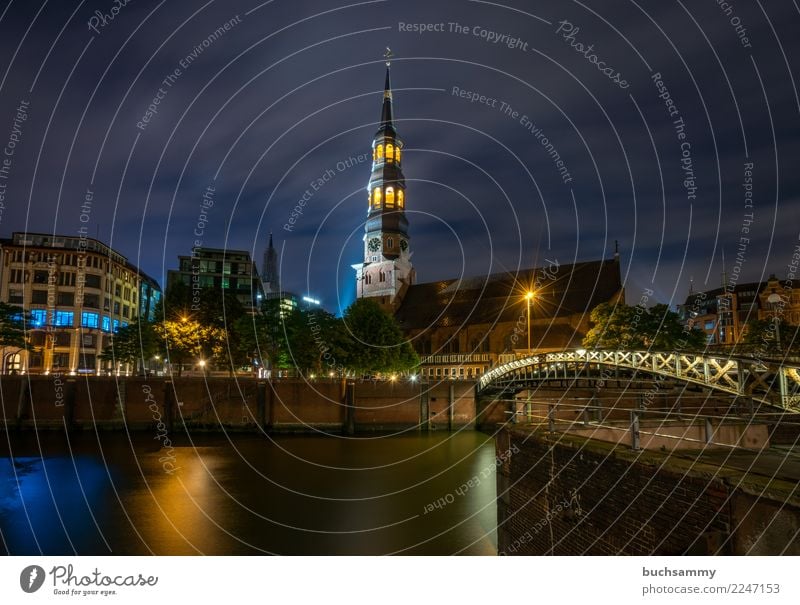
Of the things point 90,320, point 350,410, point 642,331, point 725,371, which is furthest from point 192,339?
point 725,371

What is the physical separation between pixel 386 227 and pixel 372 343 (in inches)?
1398

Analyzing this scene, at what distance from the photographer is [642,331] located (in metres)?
52.8

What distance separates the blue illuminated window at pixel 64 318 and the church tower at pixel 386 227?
4606 centimetres

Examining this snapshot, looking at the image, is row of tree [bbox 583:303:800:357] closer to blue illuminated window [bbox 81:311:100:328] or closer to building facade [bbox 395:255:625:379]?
building facade [bbox 395:255:625:379]

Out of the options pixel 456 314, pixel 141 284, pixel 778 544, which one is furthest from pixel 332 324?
pixel 778 544

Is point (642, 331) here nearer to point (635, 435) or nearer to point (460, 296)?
point (635, 435)

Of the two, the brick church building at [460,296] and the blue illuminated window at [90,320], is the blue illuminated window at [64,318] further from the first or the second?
the brick church building at [460,296]

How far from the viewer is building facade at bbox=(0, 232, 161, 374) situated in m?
72.8

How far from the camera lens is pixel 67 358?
249 feet

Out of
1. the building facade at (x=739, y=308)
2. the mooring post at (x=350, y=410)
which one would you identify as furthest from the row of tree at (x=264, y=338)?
the building facade at (x=739, y=308)

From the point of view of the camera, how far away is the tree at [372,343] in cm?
6256

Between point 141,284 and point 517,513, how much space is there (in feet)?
326

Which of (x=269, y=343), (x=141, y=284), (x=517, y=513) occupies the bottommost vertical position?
(x=517, y=513)
